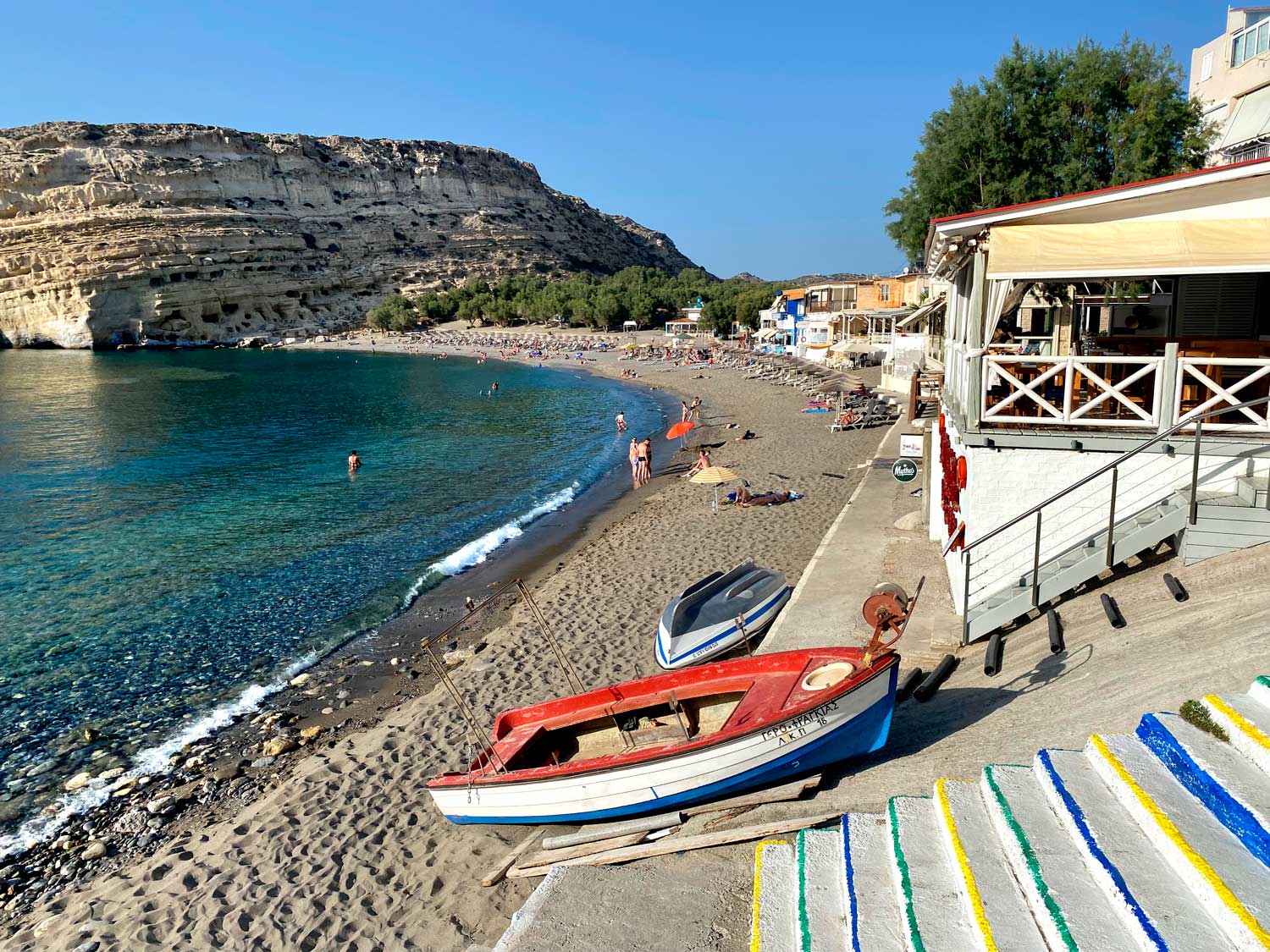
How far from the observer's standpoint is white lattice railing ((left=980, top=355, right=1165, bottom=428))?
816 centimetres

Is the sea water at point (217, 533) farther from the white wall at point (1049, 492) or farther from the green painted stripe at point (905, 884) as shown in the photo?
the white wall at point (1049, 492)

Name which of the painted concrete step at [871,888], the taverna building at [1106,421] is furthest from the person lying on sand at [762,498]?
the painted concrete step at [871,888]

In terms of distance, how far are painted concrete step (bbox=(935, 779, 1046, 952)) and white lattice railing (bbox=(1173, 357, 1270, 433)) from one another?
4693mm

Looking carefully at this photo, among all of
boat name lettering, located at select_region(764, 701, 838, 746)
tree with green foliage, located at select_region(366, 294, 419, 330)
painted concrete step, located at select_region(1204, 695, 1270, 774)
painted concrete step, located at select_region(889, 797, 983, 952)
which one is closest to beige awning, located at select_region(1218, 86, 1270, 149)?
painted concrete step, located at select_region(1204, 695, 1270, 774)

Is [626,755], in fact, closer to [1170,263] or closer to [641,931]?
[641,931]

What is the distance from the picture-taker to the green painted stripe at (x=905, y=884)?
162 inches

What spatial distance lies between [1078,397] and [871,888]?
284 inches

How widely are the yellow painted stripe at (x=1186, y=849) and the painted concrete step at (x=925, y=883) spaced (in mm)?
1106

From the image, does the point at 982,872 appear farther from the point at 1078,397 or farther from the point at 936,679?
the point at 1078,397

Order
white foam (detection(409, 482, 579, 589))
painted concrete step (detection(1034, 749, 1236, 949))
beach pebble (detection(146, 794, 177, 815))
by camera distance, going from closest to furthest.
→ painted concrete step (detection(1034, 749, 1236, 949)), beach pebble (detection(146, 794, 177, 815)), white foam (detection(409, 482, 579, 589))

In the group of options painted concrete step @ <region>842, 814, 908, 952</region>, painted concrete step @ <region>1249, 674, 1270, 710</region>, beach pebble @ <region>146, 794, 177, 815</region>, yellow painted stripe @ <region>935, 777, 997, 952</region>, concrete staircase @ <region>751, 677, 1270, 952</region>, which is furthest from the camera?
beach pebble @ <region>146, 794, 177, 815</region>

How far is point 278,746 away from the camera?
1097 centimetres

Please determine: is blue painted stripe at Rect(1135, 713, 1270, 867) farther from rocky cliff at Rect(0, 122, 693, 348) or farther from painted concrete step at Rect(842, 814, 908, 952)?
A: rocky cliff at Rect(0, 122, 693, 348)

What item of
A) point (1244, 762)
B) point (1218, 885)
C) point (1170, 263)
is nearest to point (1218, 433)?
point (1170, 263)
